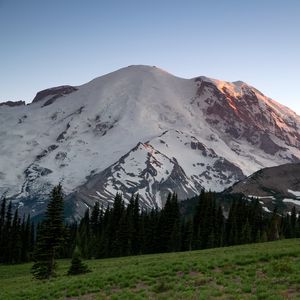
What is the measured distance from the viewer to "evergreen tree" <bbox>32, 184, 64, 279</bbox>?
2076 inches

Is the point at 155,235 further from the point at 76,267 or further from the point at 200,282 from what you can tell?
the point at 200,282

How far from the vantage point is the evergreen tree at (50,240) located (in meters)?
52.7

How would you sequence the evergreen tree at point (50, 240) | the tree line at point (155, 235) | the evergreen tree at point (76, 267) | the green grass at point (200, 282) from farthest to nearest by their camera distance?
the tree line at point (155, 235) → the evergreen tree at point (50, 240) → the evergreen tree at point (76, 267) → the green grass at point (200, 282)

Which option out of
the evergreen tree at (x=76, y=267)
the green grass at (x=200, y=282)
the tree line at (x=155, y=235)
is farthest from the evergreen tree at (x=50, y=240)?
the tree line at (x=155, y=235)

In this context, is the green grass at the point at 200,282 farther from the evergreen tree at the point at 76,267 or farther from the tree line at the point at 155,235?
the tree line at the point at 155,235

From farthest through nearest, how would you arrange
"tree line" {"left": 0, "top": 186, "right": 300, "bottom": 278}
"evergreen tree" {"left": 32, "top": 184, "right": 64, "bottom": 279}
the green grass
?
"tree line" {"left": 0, "top": 186, "right": 300, "bottom": 278} → "evergreen tree" {"left": 32, "top": 184, "right": 64, "bottom": 279} → the green grass

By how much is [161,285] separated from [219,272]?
461 cm

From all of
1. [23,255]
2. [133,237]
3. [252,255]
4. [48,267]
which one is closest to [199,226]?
[133,237]

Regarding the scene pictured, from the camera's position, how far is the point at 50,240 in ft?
179

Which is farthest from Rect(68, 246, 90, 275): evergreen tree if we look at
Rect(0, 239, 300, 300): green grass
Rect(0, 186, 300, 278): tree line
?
Rect(0, 186, 300, 278): tree line

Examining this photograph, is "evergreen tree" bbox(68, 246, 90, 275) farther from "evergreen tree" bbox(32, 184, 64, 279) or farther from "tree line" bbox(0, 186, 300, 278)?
"tree line" bbox(0, 186, 300, 278)

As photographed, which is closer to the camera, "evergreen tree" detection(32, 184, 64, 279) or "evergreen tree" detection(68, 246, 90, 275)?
"evergreen tree" detection(68, 246, 90, 275)

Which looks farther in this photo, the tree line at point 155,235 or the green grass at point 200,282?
the tree line at point 155,235

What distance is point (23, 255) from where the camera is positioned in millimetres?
124062
